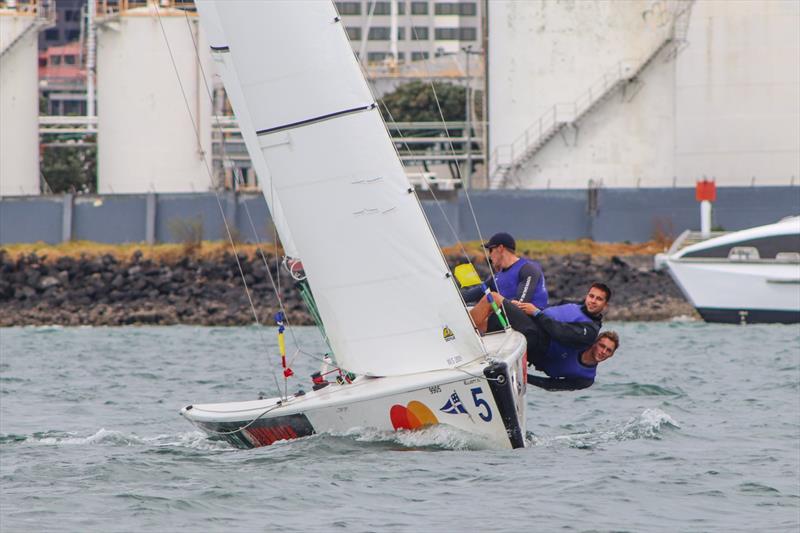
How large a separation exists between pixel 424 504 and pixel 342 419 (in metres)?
2.02

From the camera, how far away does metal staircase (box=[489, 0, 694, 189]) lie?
46562 mm

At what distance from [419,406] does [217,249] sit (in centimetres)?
2888

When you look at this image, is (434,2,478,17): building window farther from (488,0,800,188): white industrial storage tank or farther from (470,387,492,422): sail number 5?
(470,387,492,422): sail number 5

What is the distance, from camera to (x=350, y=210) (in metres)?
13.5

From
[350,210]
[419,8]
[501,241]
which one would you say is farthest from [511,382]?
[419,8]

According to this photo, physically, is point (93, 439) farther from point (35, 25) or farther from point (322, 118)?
point (35, 25)

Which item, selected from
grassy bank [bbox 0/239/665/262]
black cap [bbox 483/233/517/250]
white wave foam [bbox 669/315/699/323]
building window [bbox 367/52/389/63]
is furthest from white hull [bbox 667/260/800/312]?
building window [bbox 367/52/389/63]

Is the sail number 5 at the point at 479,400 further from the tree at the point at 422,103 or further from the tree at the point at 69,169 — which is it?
the tree at the point at 422,103

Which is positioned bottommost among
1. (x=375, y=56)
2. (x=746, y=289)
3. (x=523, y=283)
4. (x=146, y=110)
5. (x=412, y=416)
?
(x=746, y=289)

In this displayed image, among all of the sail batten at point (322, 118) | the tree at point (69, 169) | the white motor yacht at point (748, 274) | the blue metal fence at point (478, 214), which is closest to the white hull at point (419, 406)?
the sail batten at point (322, 118)

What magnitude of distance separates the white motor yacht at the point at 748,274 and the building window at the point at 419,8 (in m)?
75.3

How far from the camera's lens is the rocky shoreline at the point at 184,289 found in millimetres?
36875

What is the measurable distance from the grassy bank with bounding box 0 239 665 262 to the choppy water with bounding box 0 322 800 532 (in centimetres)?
2104

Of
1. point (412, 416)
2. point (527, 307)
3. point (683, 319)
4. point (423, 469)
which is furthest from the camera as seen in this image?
point (683, 319)
